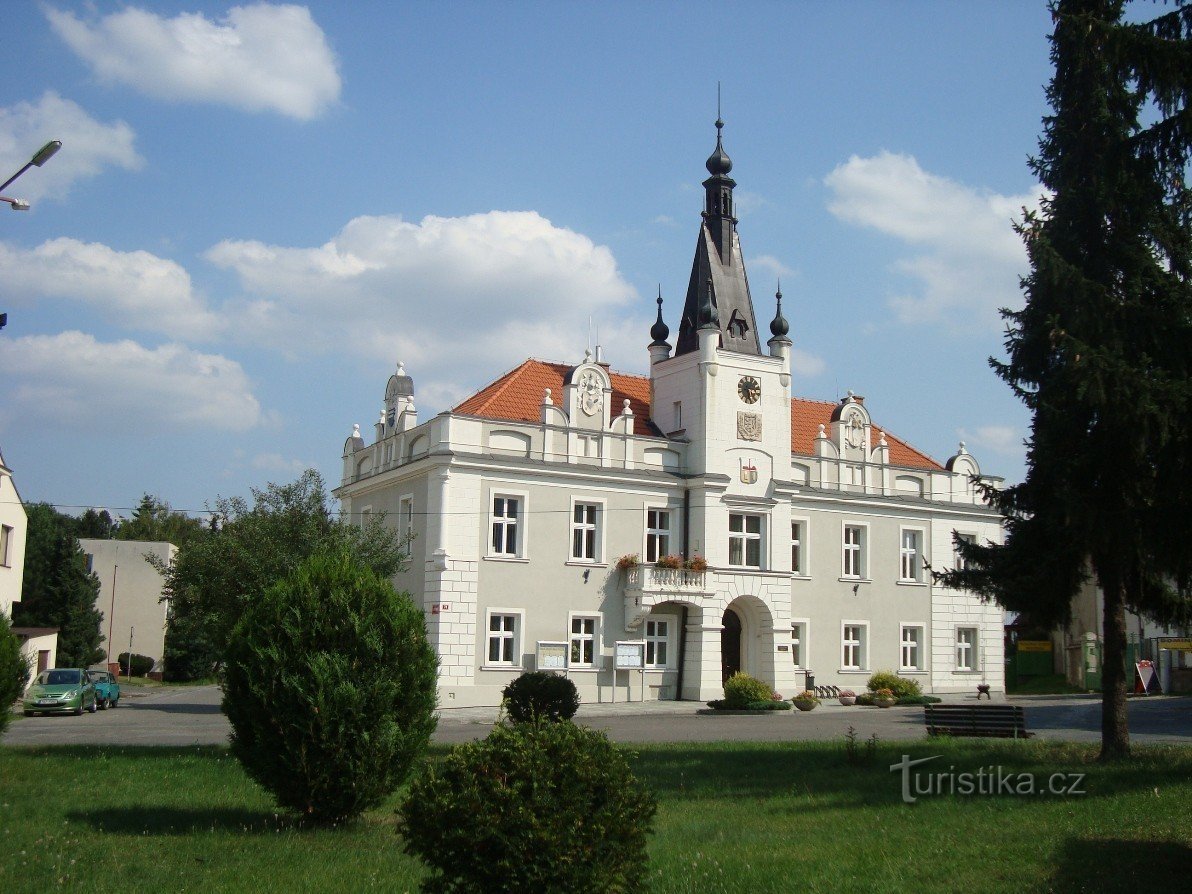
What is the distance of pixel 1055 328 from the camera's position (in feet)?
50.9

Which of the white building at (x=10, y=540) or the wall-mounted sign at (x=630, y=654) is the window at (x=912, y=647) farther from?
the white building at (x=10, y=540)

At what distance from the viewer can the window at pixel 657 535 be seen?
39906mm

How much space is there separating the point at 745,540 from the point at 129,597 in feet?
133

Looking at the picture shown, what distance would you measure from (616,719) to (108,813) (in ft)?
62.4

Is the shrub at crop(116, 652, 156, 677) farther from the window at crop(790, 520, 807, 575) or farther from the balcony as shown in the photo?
the window at crop(790, 520, 807, 575)

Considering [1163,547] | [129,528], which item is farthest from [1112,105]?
[129,528]

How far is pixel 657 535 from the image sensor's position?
1576 inches

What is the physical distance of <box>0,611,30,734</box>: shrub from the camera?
17.1 m

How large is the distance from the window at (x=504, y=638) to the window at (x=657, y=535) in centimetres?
558

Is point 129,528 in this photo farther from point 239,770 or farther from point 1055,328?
point 1055,328

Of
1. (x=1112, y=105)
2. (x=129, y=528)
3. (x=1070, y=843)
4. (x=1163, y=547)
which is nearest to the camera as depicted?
(x=1070, y=843)

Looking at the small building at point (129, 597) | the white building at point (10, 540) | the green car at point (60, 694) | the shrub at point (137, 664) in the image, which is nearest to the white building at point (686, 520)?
the green car at point (60, 694)

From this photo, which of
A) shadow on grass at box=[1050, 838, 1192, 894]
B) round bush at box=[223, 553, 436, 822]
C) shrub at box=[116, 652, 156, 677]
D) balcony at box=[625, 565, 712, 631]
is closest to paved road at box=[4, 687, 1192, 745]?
balcony at box=[625, 565, 712, 631]

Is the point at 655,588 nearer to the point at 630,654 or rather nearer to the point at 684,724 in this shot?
the point at 630,654
